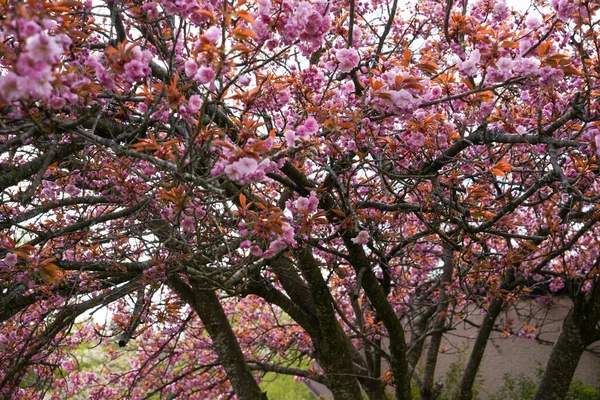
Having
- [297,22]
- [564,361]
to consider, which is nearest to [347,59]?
[297,22]

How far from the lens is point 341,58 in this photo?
8.98 feet

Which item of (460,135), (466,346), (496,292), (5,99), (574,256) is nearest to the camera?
(5,99)

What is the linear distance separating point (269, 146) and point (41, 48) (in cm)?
91

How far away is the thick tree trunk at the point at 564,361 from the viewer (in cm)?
512

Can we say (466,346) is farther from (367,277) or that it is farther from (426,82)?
(426,82)

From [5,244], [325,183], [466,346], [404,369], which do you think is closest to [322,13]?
[325,183]

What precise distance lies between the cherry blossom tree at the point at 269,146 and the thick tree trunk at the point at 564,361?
0.07ft

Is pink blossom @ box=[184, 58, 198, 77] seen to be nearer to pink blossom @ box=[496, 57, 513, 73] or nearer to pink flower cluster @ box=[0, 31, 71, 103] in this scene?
pink flower cluster @ box=[0, 31, 71, 103]

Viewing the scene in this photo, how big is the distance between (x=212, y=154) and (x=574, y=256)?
560 centimetres

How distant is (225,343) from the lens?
197 inches

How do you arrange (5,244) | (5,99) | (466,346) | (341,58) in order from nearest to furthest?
(5,99) < (5,244) < (341,58) < (466,346)

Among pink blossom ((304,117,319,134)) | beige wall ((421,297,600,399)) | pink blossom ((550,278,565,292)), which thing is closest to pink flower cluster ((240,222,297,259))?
pink blossom ((304,117,319,134))

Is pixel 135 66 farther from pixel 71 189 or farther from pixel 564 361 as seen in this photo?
pixel 564 361

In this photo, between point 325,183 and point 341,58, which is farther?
point 325,183
